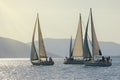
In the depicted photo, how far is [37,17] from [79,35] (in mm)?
12691

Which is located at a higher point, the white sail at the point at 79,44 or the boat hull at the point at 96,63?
the white sail at the point at 79,44

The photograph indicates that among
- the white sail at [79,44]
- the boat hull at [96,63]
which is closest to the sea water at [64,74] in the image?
the boat hull at [96,63]

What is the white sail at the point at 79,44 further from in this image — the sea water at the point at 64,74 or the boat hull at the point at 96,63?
the sea water at the point at 64,74

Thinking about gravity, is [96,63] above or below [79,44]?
below

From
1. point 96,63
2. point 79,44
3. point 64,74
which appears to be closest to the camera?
point 64,74

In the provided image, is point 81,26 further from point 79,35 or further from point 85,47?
point 85,47

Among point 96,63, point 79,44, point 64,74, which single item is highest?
point 79,44

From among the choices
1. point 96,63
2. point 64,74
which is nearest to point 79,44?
point 96,63

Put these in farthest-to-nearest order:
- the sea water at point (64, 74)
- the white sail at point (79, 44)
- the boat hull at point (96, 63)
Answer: the white sail at point (79, 44) → the boat hull at point (96, 63) → the sea water at point (64, 74)

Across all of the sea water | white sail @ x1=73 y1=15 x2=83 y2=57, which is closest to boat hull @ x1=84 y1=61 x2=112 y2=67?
the sea water

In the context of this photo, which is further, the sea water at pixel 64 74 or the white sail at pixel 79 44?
the white sail at pixel 79 44

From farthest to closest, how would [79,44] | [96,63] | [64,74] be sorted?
[79,44]
[96,63]
[64,74]

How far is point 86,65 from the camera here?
11669 cm

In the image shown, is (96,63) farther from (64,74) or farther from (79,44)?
(64,74)
